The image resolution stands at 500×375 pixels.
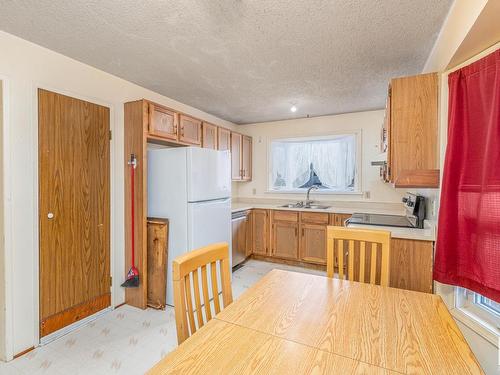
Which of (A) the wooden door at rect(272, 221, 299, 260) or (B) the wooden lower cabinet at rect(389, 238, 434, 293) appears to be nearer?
(B) the wooden lower cabinet at rect(389, 238, 434, 293)

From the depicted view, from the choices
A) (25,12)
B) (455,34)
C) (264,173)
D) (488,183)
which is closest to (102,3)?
(25,12)

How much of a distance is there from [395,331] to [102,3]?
87.1 inches

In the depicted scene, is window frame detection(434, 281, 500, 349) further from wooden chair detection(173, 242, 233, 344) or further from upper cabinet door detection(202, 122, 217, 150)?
upper cabinet door detection(202, 122, 217, 150)

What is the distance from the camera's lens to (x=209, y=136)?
3414mm

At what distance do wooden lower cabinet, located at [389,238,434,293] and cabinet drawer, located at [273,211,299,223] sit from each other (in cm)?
175

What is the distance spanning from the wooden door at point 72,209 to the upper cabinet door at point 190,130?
75cm

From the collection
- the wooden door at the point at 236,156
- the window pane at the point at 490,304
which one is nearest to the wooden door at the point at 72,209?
the wooden door at the point at 236,156

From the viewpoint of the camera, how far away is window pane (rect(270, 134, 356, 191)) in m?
3.99

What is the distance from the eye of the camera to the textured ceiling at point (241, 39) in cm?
156

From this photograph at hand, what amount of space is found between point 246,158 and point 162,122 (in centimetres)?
199

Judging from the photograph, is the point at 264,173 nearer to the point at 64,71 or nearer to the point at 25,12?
the point at 64,71

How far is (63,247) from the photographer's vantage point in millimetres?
2162

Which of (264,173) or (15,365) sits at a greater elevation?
(264,173)

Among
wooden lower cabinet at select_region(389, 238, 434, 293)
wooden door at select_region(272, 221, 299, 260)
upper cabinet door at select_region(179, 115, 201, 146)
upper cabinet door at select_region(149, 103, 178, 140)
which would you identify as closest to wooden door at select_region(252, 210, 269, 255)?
wooden door at select_region(272, 221, 299, 260)
